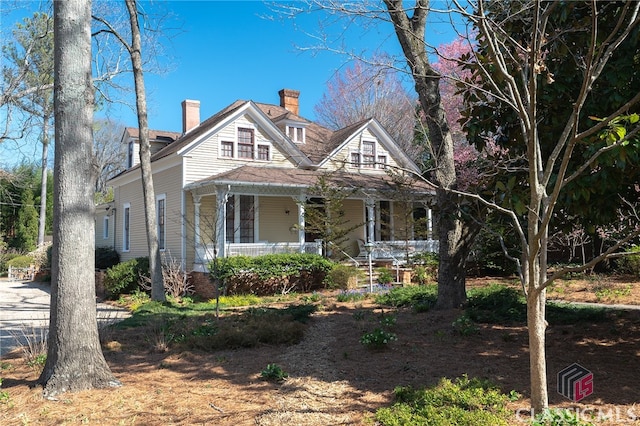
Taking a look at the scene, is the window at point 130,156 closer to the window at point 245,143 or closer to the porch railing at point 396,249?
the window at point 245,143

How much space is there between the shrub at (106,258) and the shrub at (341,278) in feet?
38.6

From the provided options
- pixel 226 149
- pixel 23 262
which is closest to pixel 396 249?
pixel 226 149

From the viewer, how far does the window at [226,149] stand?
18609mm

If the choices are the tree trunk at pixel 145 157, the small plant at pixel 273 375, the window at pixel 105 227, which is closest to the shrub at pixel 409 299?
the small plant at pixel 273 375

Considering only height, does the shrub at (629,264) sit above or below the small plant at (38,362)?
above

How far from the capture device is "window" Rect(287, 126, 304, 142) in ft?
71.3

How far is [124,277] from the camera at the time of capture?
649 inches

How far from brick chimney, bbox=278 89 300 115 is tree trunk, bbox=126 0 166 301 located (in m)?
12.2

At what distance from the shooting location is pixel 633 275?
13.6 metres

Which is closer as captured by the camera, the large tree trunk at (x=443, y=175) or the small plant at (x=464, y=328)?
the small plant at (x=464, y=328)

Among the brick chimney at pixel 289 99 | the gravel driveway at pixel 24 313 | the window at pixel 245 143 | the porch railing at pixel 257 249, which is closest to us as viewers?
the gravel driveway at pixel 24 313

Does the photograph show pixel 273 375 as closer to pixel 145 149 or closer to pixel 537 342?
pixel 537 342


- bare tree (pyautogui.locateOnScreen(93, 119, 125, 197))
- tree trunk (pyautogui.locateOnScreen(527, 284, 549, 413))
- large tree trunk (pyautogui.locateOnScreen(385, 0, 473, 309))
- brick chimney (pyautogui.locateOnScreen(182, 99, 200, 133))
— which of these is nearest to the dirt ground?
tree trunk (pyautogui.locateOnScreen(527, 284, 549, 413))

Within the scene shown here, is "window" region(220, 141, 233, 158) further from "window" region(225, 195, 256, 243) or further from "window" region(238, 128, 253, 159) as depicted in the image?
"window" region(225, 195, 256, 243)
